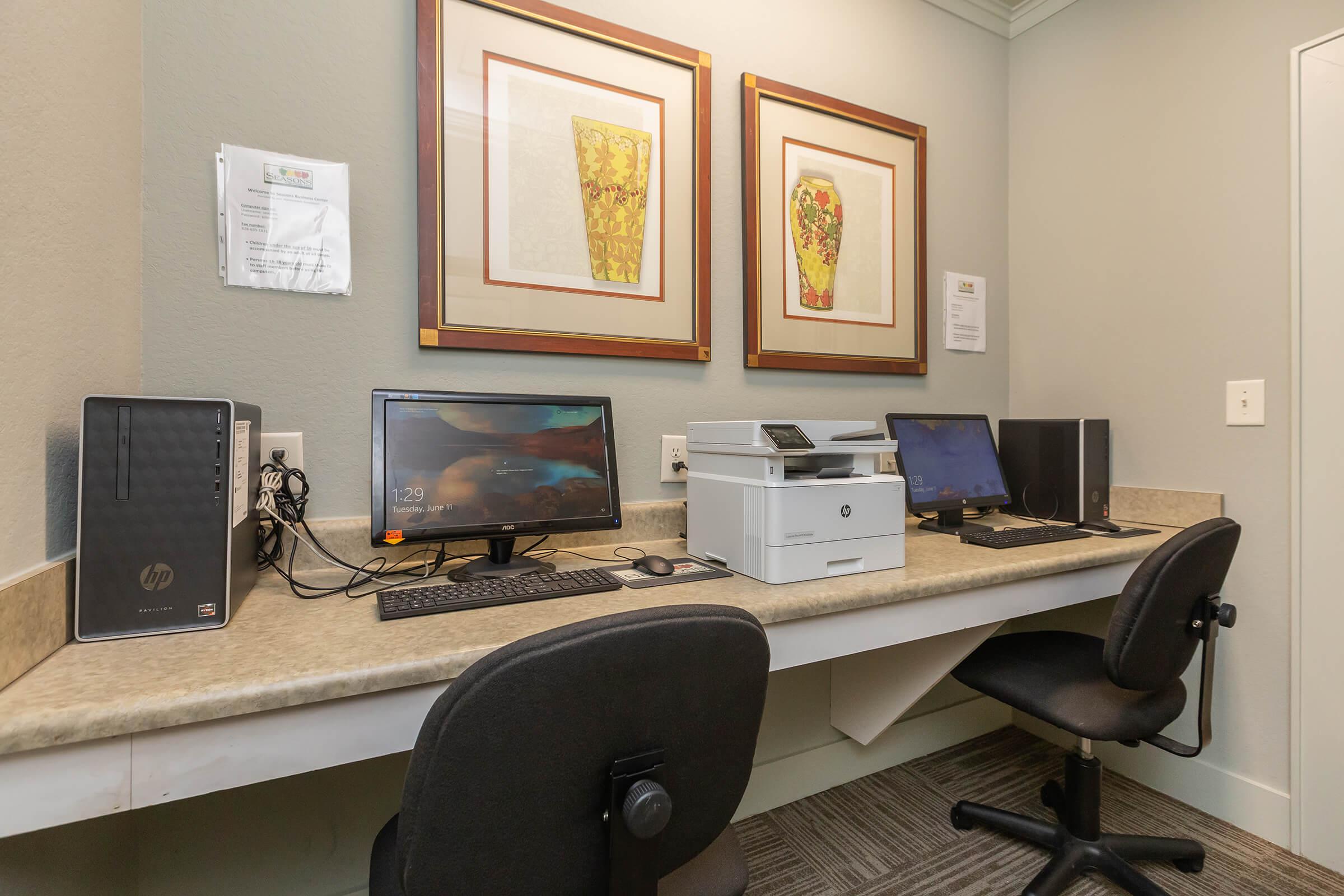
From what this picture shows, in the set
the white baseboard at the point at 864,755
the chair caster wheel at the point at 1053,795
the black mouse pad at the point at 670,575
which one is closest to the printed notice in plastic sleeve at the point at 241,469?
the black mouse pad at the point at 670,575

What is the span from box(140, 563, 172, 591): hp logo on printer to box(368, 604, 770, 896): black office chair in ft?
2.02

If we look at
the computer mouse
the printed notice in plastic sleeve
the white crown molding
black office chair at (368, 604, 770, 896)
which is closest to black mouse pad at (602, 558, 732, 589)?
the computer mouse

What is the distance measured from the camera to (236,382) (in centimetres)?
130

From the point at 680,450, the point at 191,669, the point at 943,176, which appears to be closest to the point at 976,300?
the point at 943,176

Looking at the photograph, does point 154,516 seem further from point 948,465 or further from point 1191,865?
point 1191,865

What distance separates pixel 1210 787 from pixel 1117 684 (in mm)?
983

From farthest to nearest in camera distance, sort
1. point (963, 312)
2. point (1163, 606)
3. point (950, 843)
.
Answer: point (963, 312)
point (950, 843)
point (1163, 606)

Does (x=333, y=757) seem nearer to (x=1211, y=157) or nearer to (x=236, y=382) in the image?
(x=236, y=382)

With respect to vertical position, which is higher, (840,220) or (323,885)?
(840,220)

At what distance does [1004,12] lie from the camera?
2.38 metres

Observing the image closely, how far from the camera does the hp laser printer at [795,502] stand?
1.25 metres

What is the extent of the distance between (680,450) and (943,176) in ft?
4.88

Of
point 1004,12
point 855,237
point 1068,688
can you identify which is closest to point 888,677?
point 1068,688

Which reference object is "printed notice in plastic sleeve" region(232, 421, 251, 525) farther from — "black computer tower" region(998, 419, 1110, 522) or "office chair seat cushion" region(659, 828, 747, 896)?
"black computer tower" region(998, 419, 1110, 522)
